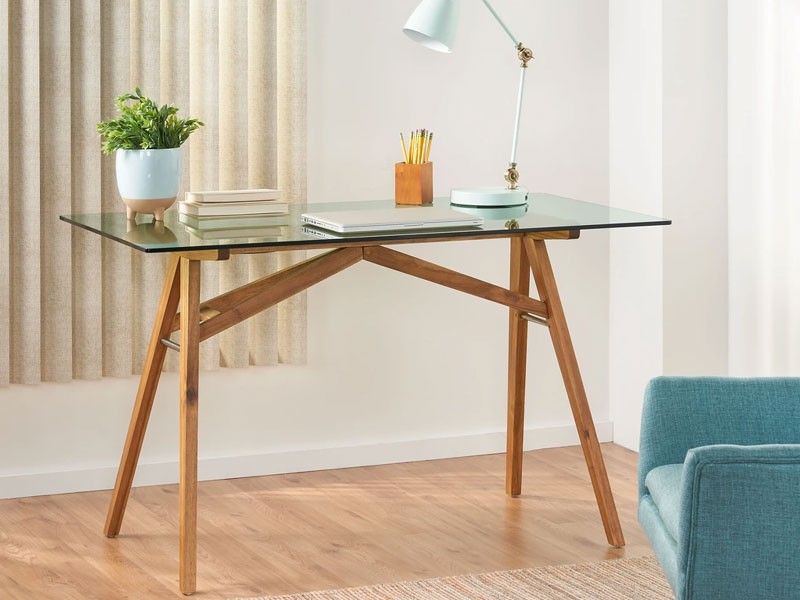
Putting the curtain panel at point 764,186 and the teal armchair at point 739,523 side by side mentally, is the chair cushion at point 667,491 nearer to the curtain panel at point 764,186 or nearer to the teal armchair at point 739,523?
the teal armchair at point 739,523

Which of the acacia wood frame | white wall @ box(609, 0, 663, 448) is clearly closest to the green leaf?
the acacia wood frame

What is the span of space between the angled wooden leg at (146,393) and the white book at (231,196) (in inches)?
6.2

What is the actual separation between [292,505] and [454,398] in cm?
75

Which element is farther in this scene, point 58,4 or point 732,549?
point 58,4

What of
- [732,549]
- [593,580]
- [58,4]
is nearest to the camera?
[732,549]

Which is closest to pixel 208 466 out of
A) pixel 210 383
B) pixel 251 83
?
pixel 210 383

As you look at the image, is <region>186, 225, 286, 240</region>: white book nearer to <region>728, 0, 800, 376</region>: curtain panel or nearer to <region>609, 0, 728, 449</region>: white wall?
<region>609, 0, 728, 449</region>: white wall

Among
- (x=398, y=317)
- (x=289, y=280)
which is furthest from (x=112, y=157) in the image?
(x=398, y=317)

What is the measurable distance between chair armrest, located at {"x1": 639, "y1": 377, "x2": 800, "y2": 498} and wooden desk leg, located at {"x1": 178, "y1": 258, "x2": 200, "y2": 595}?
977 mm

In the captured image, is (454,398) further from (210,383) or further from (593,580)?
(593,580)

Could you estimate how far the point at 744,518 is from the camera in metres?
1.71

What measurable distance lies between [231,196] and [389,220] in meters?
0.42

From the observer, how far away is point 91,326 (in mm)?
3299

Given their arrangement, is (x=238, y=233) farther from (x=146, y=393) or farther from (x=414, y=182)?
(x=414, y=182)
